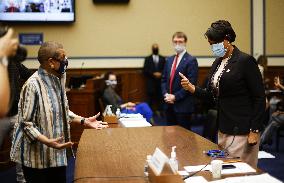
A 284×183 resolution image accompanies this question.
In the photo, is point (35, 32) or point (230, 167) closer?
point (230, 167)

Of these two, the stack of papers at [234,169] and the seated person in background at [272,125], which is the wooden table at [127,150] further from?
the seated person in background at [272,125]

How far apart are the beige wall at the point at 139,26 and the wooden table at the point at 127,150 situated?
22.0 ft

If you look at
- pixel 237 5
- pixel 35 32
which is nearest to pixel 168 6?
pixel 237 5

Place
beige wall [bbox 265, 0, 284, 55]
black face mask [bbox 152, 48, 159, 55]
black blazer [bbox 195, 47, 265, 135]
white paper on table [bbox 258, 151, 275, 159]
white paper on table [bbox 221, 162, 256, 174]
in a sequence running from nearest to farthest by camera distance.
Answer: white paper on table [bbox 221, 162, 256, 174] → black blazer [bbox 195, 47, 265, 135] → white paper on table [bbox 258, 151, 275, 159] → black face mask [bbox 152, 48, 159, 55] → beige wall [bbox 265, 0, 284, 55]

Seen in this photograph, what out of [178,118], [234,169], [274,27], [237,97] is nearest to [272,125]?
[178,118]

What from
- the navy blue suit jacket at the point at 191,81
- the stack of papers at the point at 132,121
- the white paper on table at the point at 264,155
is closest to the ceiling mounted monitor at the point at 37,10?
the navy blue suit jacket at the point at 191,81

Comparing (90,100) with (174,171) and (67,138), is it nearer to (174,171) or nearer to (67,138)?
(67,138)

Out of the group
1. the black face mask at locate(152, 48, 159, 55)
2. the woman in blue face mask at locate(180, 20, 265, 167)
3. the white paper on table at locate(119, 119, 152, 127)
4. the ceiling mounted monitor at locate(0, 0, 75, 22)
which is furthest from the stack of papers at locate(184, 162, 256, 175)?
the ceiling mounted monitor at locate(0, 0, 75, 22)

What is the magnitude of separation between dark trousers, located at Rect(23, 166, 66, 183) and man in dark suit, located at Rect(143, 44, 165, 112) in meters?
7.09

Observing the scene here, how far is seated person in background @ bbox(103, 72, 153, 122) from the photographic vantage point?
17.3 ft

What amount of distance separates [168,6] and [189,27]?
27.3 inches

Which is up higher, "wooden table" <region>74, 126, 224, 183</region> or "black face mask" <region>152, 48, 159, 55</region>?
"black face mask" <region>152, 48, 159, 55</region>

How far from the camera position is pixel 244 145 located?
3223 millimetres

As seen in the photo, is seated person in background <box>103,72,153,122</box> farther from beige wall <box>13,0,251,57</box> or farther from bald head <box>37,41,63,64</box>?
beige wall <box>13,0,251,57</box>
